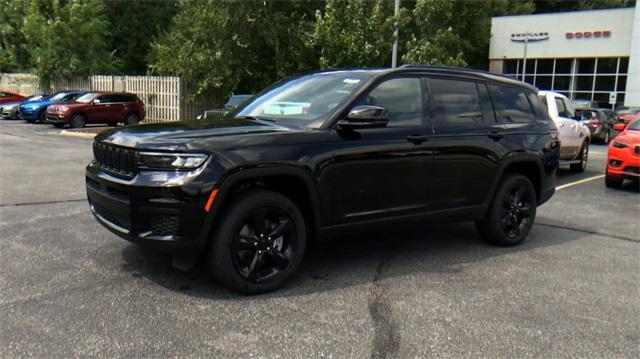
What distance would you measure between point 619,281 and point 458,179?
1.68 m

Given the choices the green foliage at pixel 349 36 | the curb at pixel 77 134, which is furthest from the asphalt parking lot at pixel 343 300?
the curb at pixel 77 134

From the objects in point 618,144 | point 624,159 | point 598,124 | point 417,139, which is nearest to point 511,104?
point 417,139

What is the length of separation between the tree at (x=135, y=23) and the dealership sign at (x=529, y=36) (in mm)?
24858

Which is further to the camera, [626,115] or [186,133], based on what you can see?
[626,115]

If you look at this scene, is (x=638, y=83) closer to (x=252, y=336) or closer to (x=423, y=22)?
(x=423, y=22)

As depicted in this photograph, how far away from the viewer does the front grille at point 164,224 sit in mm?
4012

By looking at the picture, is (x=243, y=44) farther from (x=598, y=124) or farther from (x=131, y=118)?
(x=598, y=124)

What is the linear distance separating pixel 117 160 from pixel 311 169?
4.92 feet

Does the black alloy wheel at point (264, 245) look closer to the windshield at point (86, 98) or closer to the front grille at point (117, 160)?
the front grille at point (117, 160)

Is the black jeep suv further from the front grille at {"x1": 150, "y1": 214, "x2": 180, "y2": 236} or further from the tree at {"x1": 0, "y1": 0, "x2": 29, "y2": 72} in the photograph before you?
the tree at {"x1": 0, "y1": 0, "x2": 29, "y2": 72}

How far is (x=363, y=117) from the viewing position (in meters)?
4.50

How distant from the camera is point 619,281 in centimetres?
504

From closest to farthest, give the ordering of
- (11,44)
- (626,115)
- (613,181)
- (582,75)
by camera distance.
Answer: (613,181) → (626,115) → (582,75) → (11,44)

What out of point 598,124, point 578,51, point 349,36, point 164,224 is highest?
point 578,51
